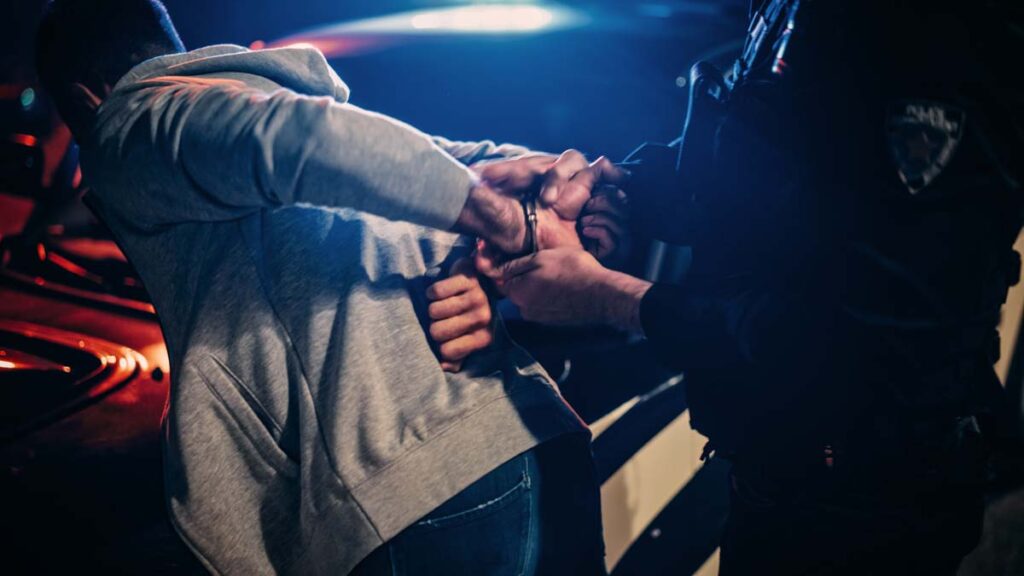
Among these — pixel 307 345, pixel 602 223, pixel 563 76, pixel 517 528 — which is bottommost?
pixel 517 528

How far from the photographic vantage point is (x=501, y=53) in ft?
7.86

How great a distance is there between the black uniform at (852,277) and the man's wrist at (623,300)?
4 cm

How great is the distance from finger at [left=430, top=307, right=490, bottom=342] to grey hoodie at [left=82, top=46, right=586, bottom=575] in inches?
2.5

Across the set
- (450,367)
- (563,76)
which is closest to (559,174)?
(450,367)

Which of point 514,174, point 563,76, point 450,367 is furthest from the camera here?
point 563,76

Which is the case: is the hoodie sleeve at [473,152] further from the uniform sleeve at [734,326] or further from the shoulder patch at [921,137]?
the shoulder patch at [921,137]

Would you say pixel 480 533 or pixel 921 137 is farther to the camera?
pixel 480 533

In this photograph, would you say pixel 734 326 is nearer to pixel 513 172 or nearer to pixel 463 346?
pixel 463 346

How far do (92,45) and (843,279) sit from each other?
129 cm

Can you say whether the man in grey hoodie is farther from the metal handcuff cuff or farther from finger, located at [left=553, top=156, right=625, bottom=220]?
finger, located at [left=553, top=156, right=625, bottom=220]

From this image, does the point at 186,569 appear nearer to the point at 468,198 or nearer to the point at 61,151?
the point at 468,198

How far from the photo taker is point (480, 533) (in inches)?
35.4

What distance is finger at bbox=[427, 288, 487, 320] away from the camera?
38.4 inches

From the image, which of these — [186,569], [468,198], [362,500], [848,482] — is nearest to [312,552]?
[362,500]
